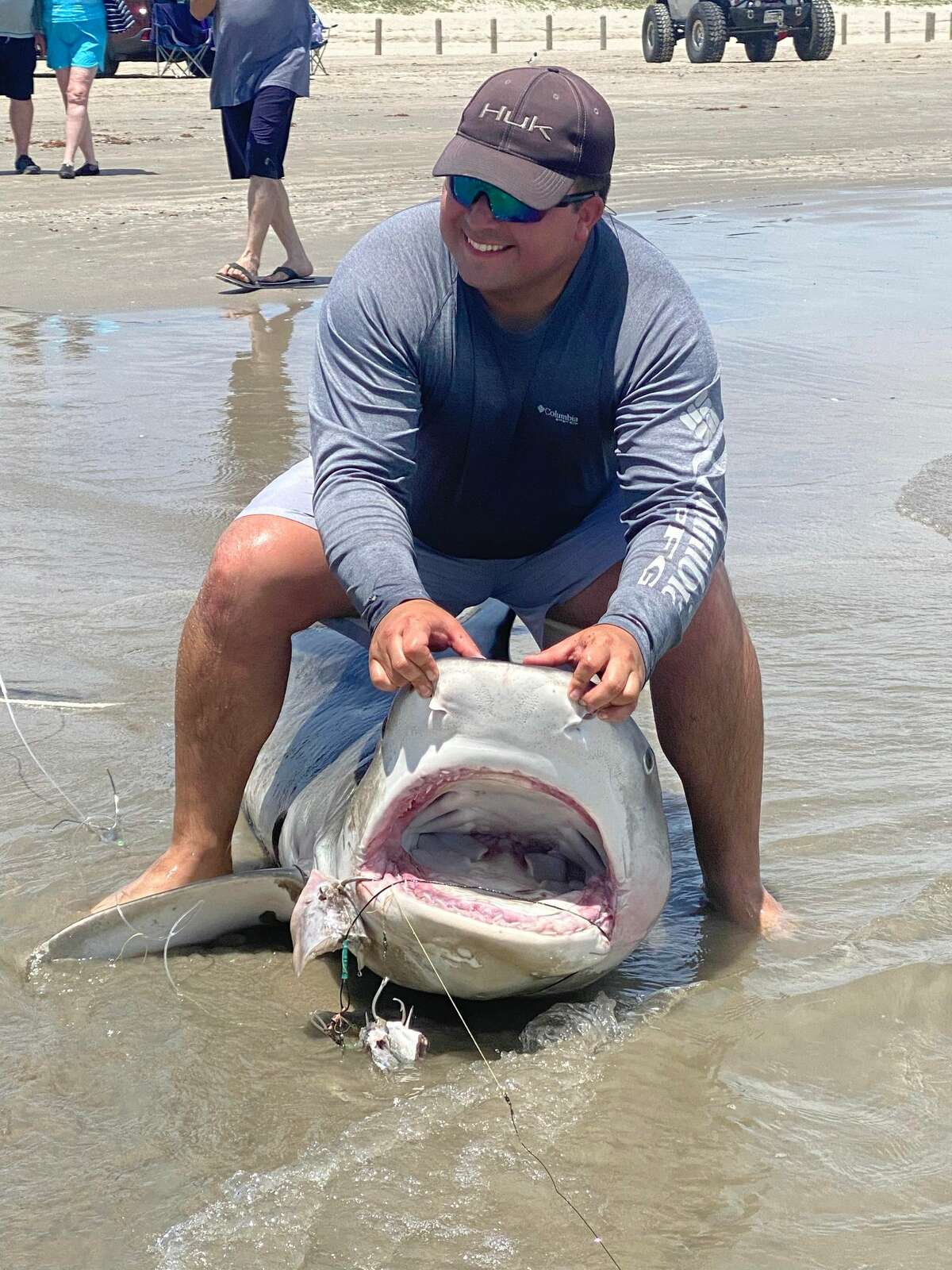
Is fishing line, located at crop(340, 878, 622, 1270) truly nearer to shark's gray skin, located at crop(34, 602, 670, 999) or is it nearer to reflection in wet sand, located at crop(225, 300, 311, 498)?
shark's gray skin, located at crop(34, 602, 670, 999)

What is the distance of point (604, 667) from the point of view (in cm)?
224

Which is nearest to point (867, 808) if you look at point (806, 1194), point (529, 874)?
point (529, 874)

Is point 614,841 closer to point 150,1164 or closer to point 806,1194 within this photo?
point 806,1194

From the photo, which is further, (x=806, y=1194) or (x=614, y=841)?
(x=614, y=841)

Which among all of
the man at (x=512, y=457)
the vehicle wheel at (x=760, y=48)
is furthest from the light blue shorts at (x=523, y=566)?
the vehicle wheel at (x=760, y=48)

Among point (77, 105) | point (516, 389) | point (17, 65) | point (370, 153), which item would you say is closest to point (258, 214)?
point (77, 105)

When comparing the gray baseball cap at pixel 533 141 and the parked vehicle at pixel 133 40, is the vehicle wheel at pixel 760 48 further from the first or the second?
the gray baseball cap at pixel 533 141

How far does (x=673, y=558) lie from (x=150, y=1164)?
114 cm

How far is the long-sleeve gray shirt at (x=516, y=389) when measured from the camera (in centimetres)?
263

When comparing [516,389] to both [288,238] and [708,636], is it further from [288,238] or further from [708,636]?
[288,238]

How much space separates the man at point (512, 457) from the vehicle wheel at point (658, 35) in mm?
29689

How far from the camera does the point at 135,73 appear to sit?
26203 mm

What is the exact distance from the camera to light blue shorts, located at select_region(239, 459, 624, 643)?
2857 mm

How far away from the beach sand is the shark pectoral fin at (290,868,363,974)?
6.65 metres
